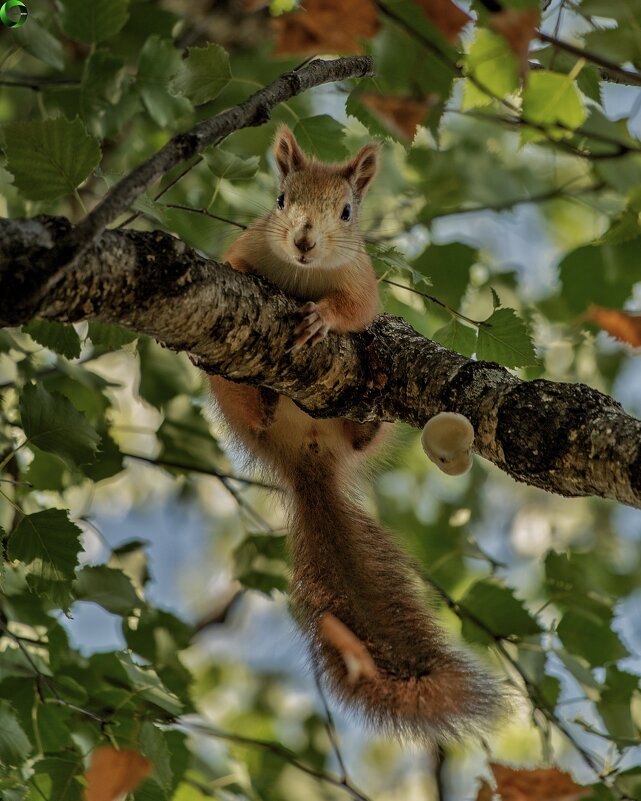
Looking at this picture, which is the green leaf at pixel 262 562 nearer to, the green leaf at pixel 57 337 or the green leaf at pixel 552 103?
the green leaf at pixel 57 337

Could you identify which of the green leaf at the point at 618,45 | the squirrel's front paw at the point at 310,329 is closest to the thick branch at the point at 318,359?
the squirrel's front paw at the point at 310,329

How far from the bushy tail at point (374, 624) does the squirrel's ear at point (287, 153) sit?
82 cm

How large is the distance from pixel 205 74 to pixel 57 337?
0.58 m

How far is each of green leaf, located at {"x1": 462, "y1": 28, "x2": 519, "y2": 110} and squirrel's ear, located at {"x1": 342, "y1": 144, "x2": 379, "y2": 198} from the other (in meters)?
1.38

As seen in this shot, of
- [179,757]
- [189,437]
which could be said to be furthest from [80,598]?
[189,437]

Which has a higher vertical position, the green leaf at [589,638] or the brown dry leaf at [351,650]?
the green leaf at [589,638]

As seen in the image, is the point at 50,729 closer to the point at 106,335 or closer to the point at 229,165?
the point at 106,335

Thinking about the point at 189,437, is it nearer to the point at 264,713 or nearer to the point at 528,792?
the point at 528,792

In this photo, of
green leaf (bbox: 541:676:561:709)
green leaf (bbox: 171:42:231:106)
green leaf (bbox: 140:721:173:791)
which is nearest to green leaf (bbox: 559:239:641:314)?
green leaf (bbox: 541:676:561:709)

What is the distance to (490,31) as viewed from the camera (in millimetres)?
1111

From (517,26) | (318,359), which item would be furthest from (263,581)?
(517,26)

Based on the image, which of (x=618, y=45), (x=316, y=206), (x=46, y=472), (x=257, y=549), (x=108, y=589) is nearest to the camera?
(x=618, y=45)

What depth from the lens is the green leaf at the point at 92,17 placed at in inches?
70.3

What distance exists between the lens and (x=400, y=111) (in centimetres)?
118
